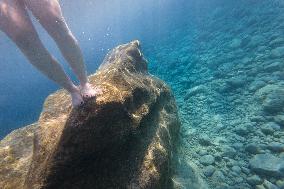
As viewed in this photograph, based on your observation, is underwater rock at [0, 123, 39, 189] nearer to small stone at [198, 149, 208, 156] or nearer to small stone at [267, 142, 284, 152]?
small stone at [198, 149, 208, 156]

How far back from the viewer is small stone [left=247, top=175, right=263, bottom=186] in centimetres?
424

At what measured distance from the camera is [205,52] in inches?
434

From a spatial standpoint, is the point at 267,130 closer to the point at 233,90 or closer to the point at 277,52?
the point at 233,90

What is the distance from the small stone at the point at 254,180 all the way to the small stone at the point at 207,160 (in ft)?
2.67

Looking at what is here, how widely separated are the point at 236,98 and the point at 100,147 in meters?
4.63

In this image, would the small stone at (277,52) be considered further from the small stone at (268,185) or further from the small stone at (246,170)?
the small stone at (268,185)

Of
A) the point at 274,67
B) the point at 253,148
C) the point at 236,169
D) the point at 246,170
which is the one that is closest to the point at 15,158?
the point at 236,169

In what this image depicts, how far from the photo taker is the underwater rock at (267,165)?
4219 millimetres

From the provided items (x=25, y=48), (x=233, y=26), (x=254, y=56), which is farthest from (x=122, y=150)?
(x=233, y=26)

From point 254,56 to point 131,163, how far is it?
6.44 metres

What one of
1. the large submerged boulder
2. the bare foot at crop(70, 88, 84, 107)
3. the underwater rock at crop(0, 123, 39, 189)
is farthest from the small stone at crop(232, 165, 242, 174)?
the underwater rock at crop(0, 123, 39, 189)

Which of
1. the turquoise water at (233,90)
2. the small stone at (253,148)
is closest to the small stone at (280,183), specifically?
the turquoise water at (233,90)

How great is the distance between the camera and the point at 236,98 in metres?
6.64

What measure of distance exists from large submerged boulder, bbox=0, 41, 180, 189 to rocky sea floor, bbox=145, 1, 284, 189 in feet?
4.69
